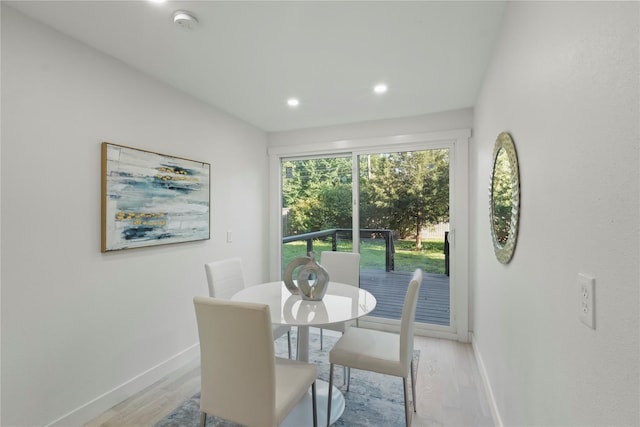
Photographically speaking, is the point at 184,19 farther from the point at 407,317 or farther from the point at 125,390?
the point at 125,390

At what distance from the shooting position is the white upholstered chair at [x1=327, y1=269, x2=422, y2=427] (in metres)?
1.83

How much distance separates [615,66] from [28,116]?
2.52 m

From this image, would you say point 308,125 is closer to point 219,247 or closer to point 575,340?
point 219,247

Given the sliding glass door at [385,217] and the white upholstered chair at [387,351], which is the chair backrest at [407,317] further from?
the sliding glass door at [385,217]

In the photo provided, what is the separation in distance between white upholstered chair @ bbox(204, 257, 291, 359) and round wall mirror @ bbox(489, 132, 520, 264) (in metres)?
1.62

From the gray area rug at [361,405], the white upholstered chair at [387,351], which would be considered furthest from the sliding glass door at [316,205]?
the white upholstered chair at [387,351]

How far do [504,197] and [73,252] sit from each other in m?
2.61

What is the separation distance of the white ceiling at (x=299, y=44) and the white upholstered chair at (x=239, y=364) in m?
1.55

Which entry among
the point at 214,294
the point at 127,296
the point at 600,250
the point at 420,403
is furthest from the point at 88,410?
the point at 600,250

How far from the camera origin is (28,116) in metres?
1.75

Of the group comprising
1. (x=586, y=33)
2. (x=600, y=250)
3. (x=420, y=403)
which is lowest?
(x=420, y=403)

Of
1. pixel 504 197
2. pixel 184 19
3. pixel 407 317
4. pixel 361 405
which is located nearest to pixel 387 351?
pixel 407 317

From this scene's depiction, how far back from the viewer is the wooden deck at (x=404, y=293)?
3502 mm

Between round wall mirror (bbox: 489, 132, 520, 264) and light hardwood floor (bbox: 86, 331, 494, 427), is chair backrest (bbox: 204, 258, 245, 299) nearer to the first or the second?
light hardwood floor (bbox: 86, 331, 494, 427)
